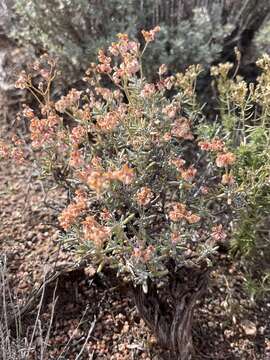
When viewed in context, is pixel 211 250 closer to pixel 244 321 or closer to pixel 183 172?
pixel 183 172

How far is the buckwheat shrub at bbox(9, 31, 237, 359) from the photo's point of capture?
1541 mm

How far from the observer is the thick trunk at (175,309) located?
1822mm

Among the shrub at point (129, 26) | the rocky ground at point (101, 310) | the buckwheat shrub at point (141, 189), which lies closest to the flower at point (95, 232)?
the buckwheat shrub at point (141, 189)

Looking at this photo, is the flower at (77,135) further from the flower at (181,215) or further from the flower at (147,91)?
the flower at (181,215)

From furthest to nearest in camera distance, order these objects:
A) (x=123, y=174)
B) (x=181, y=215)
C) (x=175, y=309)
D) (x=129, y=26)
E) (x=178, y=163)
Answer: (x=129, y=26) < (x=175, y=309) < (x=178, y=163) < (x=181, y=215) < (x=123, y=174)

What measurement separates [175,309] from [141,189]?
1.65 ft

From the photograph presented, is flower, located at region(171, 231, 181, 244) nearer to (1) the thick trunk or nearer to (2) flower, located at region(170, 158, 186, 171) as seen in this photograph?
(2) flower, located at region(170, 158, 186, 171)

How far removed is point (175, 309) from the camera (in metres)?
1.82

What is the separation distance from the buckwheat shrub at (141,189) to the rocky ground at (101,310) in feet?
0.66

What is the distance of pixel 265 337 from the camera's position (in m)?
2.10

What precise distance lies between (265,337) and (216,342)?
0.67 feet

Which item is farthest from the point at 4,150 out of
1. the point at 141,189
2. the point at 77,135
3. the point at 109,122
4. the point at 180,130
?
the point at 180,130

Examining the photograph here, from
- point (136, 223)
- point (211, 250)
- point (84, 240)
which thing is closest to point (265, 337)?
point (211, 250)

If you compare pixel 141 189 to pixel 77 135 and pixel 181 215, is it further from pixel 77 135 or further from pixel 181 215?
pixel 77 135
